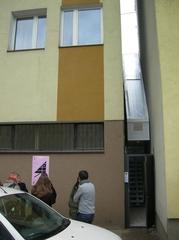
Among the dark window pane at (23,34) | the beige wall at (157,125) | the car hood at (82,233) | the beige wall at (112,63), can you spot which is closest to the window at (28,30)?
the dark window pane at (23,34)

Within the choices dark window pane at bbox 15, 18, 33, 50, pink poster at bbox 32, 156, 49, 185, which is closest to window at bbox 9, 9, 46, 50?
dark window pane at bbox 15, 18, 33, 50

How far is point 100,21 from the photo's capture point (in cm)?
1217

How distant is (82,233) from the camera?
4.80 metres

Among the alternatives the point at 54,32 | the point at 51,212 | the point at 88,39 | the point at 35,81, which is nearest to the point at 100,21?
the point at 88,39

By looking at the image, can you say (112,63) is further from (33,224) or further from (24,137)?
(33,224)

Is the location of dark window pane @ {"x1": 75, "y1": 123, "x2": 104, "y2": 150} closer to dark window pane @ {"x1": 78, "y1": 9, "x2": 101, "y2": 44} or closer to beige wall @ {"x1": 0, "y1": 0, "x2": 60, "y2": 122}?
beige wall @ {"x1": 0, "y1": 0, "x2": 60, "y2": 122}

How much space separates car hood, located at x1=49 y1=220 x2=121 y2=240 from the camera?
180 inches

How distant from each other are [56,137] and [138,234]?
11.7ft

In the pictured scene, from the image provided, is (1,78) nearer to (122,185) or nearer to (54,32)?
(54,32)

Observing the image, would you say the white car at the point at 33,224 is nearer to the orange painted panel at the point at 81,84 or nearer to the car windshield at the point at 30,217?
the car windshield at the point at 30,217

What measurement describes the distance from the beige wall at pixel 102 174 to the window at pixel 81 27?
290 centimetres

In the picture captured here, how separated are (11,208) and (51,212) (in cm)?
86

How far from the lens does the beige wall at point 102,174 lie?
10.5 m

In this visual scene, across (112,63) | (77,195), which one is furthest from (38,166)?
(77,195)
